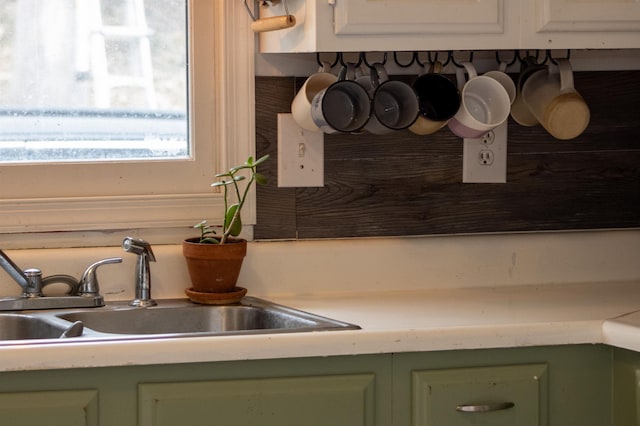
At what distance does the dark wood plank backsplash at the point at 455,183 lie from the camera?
259cm

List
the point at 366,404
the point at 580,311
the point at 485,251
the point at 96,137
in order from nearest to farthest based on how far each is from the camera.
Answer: the point at 366,404 → the point at 580,311 → the point at 96,137 → the point at 485,251

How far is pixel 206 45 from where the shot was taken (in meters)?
2.55

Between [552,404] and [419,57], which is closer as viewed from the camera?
[552,404]

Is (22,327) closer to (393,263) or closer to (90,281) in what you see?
(90,281)

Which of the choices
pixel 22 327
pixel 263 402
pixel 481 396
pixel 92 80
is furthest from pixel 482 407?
pixel 92 80

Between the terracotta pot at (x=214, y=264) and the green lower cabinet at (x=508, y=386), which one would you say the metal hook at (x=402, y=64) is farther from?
the green lower cabinet at (x=508, y=386)

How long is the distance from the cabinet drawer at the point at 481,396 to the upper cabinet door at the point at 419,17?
68 centimetres

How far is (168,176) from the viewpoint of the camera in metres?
2.55

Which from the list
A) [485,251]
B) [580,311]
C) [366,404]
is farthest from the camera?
[485,251]

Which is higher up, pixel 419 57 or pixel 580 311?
pixel 419 57

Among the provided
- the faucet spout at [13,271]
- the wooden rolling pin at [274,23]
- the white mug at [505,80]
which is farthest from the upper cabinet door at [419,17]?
the faucet spout at [13,271]

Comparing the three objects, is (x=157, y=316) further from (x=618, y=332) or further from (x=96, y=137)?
(x=618, y=332)

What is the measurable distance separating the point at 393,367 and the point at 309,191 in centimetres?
64

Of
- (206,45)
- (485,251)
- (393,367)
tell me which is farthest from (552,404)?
(206,45)
